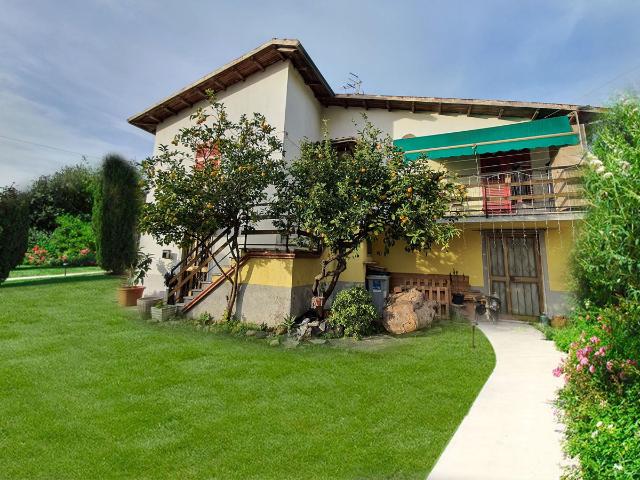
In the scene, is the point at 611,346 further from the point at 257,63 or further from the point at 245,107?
the point at 257,63

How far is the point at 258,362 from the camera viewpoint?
7.61 metres

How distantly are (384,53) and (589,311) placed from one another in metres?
9.20

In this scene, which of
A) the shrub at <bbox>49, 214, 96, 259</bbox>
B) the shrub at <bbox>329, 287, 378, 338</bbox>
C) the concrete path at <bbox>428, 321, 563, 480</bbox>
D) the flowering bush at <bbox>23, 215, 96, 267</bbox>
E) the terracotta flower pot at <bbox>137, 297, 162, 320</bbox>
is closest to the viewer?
the concrete path at <bbox>428, 321, 563, 480</bbox>

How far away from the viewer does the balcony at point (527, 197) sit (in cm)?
1061

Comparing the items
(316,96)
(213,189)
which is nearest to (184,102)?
(316,96)

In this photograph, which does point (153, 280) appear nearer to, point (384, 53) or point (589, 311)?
point (384, 53)

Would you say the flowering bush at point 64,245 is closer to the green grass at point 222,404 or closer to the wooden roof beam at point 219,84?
the green grass at point 222,404

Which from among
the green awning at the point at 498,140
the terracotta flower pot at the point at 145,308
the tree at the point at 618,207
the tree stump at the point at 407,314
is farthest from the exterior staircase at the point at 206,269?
the tree at the point at 618,207

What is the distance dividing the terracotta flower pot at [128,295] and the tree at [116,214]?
29.6ft

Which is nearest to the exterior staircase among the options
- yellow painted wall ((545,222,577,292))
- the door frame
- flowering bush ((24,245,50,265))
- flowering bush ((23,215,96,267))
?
the door frame

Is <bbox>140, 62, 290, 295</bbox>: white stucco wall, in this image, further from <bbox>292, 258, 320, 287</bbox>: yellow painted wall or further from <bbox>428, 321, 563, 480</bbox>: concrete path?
<bbox>428, 321, 563, 480</bbox>: concrete path

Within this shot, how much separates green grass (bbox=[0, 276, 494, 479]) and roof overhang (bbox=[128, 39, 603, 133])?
32.6 ft

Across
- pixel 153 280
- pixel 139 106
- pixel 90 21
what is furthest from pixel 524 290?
pixel 139 106

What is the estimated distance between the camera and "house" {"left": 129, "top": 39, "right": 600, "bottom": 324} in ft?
36.0
